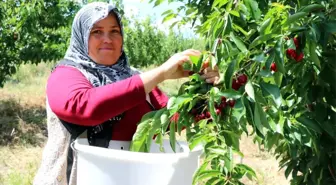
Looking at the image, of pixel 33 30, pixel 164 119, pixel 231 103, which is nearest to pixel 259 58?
pixel 231 103

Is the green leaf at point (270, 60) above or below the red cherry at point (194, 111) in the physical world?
above

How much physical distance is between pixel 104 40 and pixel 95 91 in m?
0.30

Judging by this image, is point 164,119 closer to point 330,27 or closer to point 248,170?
point 248,170

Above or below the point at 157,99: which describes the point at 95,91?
above

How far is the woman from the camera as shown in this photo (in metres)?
1.14

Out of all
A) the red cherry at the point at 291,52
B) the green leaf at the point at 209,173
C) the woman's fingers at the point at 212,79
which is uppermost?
the red cherry at the point at 291,52

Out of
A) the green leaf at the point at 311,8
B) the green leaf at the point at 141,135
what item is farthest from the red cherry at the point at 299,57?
the green leaf at the point at 141,135

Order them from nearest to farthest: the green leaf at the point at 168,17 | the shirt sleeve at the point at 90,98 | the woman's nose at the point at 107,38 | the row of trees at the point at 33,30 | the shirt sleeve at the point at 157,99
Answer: the shirt sleeve at the point at 90,98
the woman's nose at the point at 107,38
the shirt sleeve at the point at 157,99
the green leaf at the point at 168,17
the row of trees at the point at 33,30

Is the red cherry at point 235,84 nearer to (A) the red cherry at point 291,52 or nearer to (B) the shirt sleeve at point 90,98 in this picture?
(A) the red cherry at point 291,52

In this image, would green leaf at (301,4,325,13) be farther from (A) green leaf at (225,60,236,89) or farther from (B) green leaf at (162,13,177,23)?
(B) green leaf at (162,13,177,23)

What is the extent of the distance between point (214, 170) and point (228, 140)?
72 millimetres

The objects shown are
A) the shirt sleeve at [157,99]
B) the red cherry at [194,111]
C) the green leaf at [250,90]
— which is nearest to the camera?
the green leaf at [250,90]

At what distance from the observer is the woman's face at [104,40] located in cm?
143

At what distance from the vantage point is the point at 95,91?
46.1 inches
